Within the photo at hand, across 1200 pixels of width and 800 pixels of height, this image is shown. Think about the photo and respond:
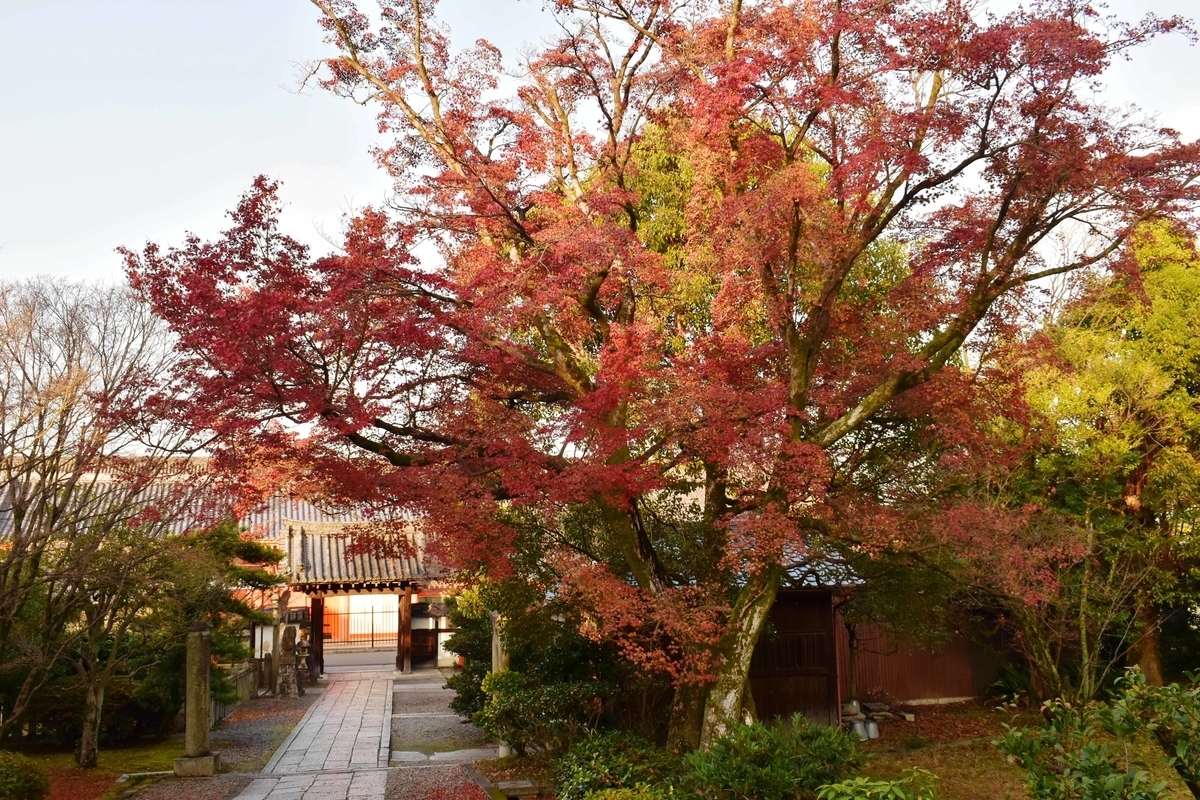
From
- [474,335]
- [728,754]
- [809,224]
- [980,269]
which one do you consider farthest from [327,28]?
[728,754]

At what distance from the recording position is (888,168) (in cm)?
1012

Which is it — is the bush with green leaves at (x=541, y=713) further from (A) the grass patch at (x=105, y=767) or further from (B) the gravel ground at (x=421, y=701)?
(B) the gravel ground at (x=421, y=701)

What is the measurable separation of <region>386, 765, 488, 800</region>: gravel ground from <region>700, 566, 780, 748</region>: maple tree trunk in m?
2.88

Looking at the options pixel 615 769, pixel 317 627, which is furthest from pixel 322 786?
pixel 317 627

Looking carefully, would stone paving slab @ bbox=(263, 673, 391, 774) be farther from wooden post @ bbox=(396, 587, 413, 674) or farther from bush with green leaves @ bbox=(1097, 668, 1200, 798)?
bush with green leaves @ bbox=(1097, 668, 1200, 798)

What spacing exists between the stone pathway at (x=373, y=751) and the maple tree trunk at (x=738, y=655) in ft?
10.6

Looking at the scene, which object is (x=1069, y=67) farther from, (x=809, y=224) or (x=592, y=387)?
(x=592, y=387)

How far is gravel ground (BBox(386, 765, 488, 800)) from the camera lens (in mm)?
11383

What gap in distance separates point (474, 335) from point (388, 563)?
1672 centimetres

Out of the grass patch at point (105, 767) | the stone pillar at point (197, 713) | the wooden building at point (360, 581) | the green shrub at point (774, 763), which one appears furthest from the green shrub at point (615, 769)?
the wooden building at point (360, 581)

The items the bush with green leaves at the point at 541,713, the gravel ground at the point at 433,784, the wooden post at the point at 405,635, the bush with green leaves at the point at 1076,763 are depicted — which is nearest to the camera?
the bush with green leaves at the point at 1076,763

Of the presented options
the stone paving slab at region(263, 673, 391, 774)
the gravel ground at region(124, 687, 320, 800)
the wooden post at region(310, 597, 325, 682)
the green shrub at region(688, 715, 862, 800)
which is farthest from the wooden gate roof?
the green shrub at region(688, 715, 862, 800)

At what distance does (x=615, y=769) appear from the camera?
9680 mm

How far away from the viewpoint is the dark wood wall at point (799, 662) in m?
14.2
